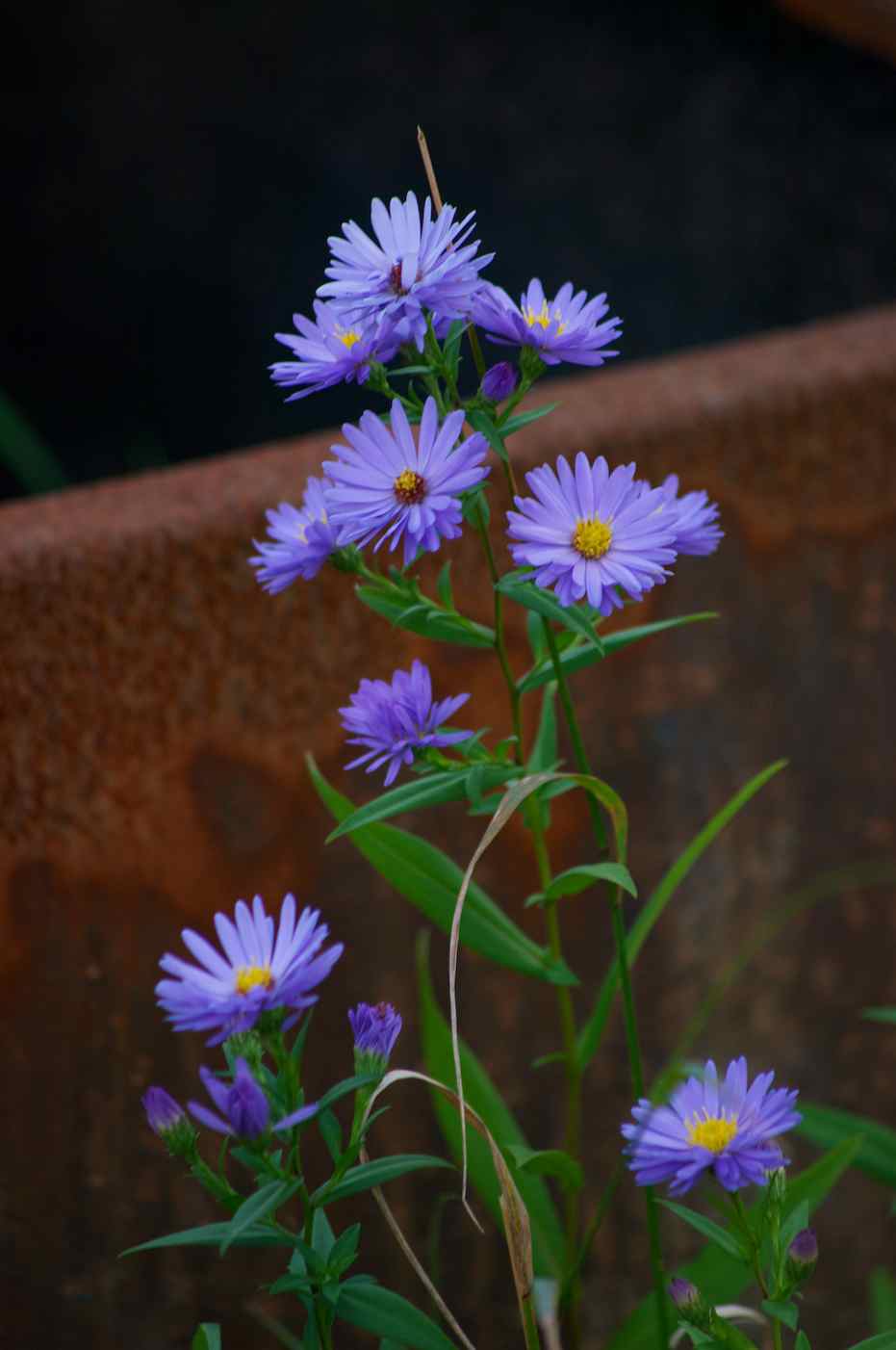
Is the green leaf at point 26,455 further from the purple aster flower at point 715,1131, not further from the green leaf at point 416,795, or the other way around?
the purple aster flower at point 715,1131

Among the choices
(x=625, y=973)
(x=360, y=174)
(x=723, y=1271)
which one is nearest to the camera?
(x=625, y=973)

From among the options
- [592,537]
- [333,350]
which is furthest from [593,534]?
[333,350]

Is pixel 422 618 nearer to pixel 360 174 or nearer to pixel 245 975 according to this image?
pixel 245 975

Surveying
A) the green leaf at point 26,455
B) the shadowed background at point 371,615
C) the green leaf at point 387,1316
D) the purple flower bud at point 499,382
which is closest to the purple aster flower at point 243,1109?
the green leaf at point 387,1316

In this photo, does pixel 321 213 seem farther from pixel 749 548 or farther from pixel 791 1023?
pixel 791 1023

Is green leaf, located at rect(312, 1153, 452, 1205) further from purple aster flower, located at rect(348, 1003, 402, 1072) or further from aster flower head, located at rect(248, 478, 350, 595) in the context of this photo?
aster flower head, located at rect(248, 478, 350, 595)

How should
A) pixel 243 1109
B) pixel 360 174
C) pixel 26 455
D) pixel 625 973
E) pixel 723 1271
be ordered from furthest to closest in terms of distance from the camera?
pixel 360 174 < pixel 26 455 < pixel 723 1271 < pixel 625 973 < pixel 243 1109
